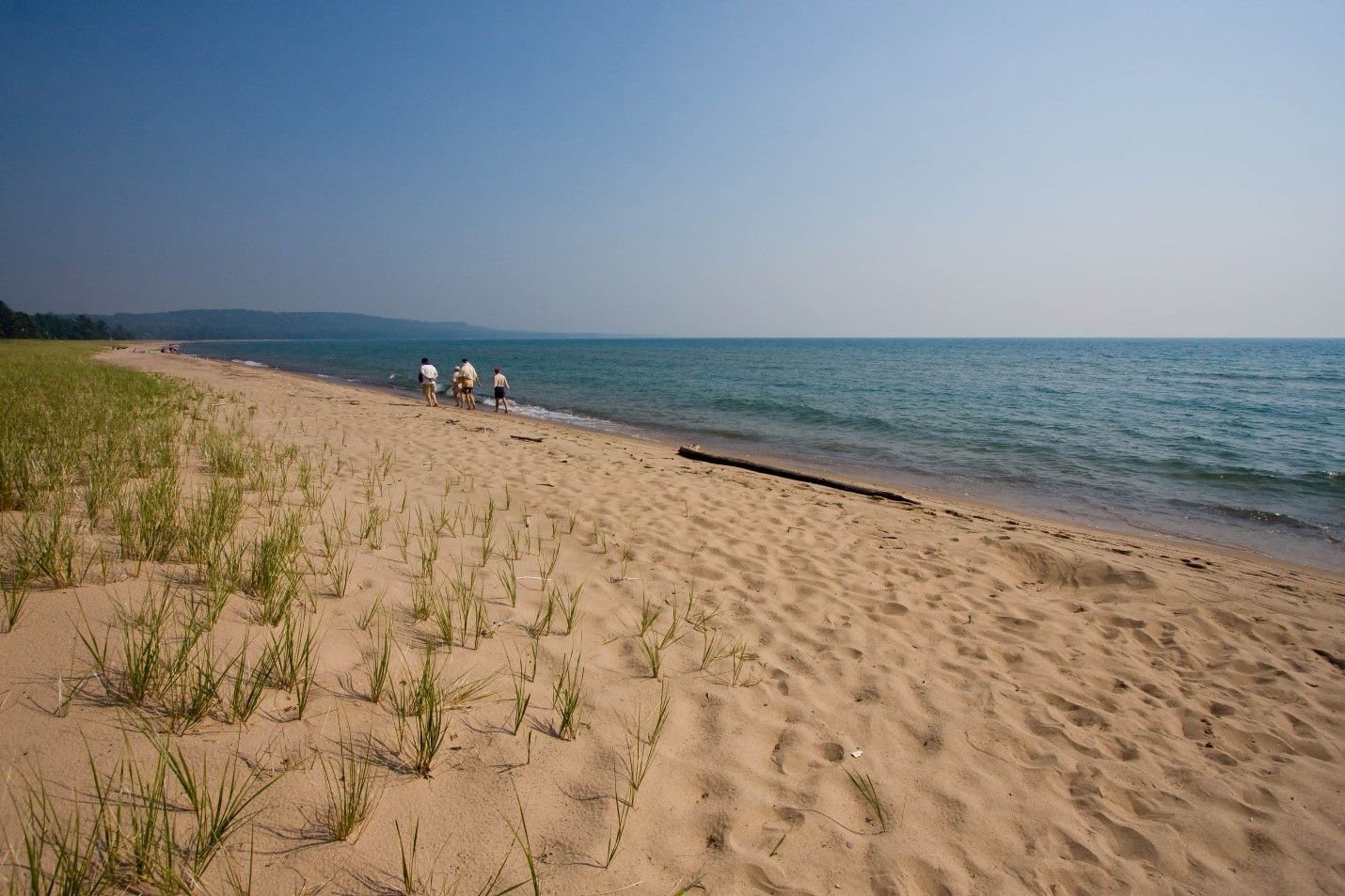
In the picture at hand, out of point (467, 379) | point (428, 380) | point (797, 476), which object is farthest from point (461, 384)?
point (797, 476)

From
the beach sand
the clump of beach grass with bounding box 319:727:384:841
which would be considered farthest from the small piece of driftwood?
the clump of beach grass with bounding box 319:727:384:841

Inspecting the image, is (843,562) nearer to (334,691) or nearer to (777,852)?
(777,852)

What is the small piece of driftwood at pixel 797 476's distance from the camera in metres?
8.59

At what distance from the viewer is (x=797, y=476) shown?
9469mm

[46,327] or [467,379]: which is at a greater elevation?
[46,327]

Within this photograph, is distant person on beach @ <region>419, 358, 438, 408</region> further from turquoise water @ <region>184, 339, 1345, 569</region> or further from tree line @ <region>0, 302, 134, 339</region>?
tree line @ <region>0, 302, 134, 339</region>

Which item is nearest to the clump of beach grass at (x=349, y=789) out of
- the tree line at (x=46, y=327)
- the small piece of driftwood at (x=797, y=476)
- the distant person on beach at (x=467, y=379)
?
the small piece of driftwood at (x=797, y=476)

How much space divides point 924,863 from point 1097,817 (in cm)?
96

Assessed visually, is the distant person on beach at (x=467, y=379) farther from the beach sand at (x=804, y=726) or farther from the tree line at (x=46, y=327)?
the tree line at (x=46, y=327)

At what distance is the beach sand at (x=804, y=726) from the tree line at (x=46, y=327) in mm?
95025

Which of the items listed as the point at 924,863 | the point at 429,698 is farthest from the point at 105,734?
the point at 924,863

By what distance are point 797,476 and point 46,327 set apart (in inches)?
4559

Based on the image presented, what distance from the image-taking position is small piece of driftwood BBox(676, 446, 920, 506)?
28.2 ft

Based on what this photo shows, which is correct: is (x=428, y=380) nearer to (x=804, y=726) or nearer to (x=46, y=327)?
(x=804, y=726)
